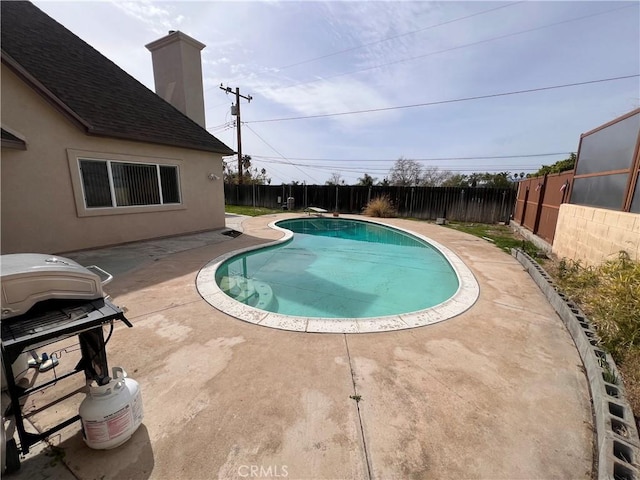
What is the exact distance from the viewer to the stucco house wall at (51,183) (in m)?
5.64

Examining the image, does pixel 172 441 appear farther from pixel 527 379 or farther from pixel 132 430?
pixel 527 379

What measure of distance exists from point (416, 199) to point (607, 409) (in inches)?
556

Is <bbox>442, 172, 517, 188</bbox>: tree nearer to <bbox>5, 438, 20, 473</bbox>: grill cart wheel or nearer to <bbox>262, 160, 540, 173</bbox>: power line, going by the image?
<bbox>262, 160, 540, 173</bbox>: power line

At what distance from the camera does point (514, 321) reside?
12.3ft

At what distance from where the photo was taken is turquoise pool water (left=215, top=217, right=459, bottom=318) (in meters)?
5.10

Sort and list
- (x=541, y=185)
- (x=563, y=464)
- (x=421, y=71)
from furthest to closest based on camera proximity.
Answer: (x=421, y=71), (x=541, y=185), (x=563, y=464)

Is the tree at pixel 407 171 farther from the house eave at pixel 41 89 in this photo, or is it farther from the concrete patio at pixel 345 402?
the concrete patio at pixel 345 402

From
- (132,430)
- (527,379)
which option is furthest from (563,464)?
(132,430)

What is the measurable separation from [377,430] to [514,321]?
2.96 metres

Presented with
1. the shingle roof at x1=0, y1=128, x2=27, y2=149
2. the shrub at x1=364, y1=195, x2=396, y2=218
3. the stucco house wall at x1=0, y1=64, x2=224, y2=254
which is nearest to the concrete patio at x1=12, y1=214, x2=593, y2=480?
the stucco house wall at x1=0, y1=64, x2=224, y2=254

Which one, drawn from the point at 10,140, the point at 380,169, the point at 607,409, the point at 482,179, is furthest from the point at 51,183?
the point at 482,179

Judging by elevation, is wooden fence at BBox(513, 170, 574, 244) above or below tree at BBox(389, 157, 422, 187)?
below
